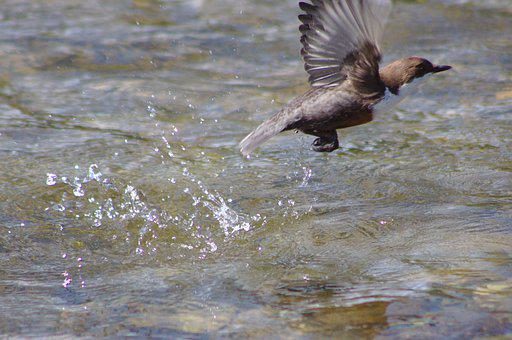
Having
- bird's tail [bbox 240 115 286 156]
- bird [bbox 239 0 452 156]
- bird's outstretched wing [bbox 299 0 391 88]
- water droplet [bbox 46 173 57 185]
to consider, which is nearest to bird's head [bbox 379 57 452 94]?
bird [bbox 239 0 452 156]

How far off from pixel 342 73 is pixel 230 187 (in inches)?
51.0

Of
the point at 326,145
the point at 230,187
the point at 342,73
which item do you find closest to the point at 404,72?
the point at 342,73

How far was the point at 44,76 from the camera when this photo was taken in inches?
329

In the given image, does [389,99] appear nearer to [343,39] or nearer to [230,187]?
[343,39]

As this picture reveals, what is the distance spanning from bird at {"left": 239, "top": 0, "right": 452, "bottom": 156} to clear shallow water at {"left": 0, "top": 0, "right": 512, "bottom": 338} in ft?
1.91

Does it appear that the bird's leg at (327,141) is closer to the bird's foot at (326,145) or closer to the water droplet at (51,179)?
the bird's foot at (326,145)

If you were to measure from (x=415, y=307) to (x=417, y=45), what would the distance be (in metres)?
5.90

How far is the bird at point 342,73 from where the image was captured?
15.6 ft

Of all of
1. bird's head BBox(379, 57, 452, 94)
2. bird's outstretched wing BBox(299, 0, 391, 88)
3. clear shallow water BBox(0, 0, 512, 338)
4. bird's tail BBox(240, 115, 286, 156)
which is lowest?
clear shallow water BBox(0, 0, 512, 338)

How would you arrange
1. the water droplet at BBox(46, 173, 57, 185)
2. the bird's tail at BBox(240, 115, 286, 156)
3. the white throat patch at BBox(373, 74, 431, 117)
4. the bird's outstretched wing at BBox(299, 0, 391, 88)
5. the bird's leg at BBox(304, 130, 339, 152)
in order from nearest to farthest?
the bird's outstretched wing at BBox(299, 0, 391, 88), the white throat patch at BBox(373, 74, 431, 117), the bird's tail at BBox(240, 115, 286, 156), the bird's leg at BBox(304, 130, 339, 152), the water droplet at BBox(46, 173, 57, 185)

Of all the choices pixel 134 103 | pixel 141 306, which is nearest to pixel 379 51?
pixel 141 306

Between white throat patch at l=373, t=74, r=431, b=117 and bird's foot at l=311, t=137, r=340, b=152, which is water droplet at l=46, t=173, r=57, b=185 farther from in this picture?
white throat patch at l=373, t=74, r=431, b=117

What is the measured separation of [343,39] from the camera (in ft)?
16.0

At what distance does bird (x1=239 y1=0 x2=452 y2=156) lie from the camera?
476 cm
